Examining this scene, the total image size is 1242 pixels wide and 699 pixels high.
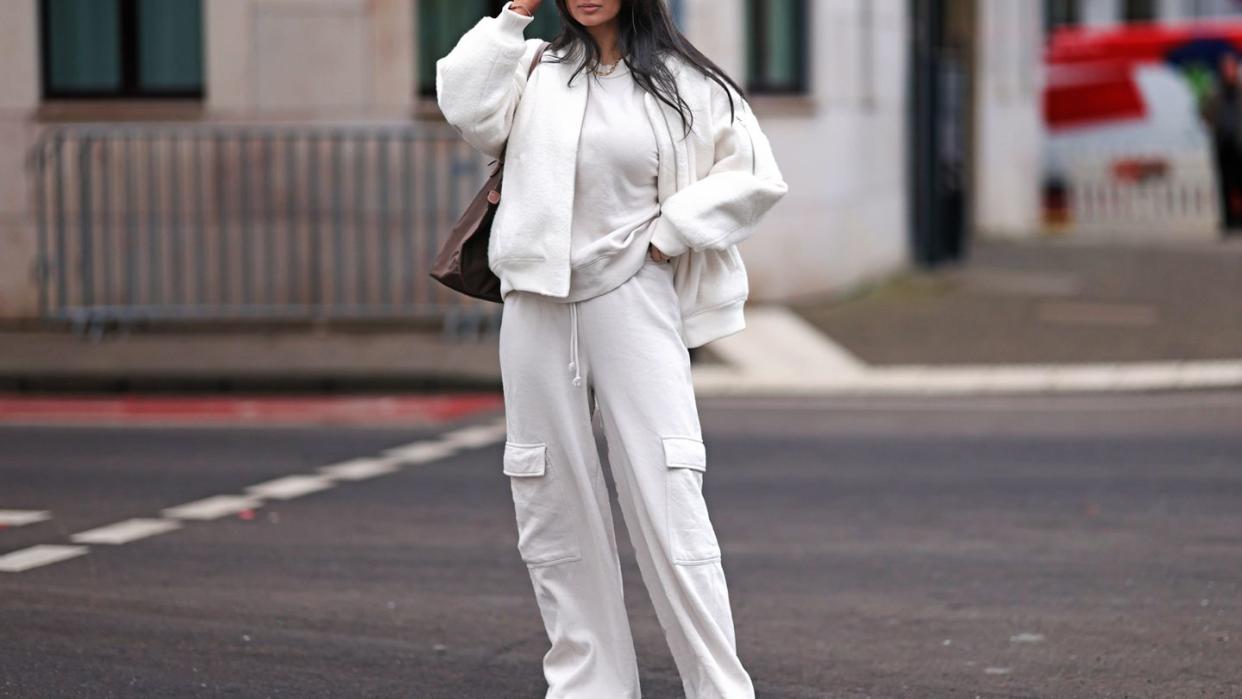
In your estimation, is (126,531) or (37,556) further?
(126,531)

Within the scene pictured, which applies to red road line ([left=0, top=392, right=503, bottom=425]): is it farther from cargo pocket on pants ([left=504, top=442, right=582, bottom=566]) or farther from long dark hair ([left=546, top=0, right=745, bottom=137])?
long dark hair ([left=546, top=0, right=745, bottom=137])

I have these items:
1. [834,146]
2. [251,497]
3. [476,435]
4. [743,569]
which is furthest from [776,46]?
[743,569]

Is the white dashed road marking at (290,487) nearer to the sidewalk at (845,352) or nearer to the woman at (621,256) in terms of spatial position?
the sidewalk at (845,352)

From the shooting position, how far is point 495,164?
524 cm

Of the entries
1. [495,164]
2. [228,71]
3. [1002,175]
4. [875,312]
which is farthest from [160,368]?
[1002,175]

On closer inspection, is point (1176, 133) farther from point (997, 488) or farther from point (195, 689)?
point (195, 689)

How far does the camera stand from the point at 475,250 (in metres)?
5.16

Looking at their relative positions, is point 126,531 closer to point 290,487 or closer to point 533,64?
point 290,487

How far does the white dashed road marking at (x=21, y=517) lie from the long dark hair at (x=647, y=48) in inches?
174

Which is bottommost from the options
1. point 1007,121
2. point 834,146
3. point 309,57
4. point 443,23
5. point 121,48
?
point 834,146

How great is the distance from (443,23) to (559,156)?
11.7 m

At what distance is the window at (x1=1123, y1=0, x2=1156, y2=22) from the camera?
46812 mm

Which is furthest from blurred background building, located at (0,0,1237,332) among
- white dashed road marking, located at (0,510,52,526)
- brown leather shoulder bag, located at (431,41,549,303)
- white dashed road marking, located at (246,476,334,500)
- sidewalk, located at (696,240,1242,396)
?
brown leather shoulder bag, located at (431,41,549,303)

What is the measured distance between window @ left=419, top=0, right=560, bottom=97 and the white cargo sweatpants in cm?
1127
